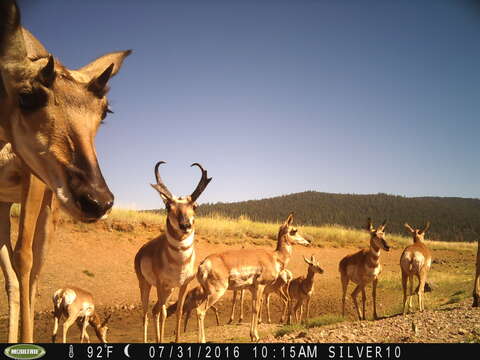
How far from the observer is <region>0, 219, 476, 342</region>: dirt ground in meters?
9.36

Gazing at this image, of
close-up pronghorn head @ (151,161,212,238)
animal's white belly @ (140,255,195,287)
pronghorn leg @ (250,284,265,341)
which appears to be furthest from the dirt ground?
close-up pronghorn head @ (151,161,212,238)

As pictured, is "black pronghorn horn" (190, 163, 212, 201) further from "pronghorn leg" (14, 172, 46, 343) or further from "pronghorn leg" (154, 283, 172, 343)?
"pronghorn leg" (14, 172, 46, 343)

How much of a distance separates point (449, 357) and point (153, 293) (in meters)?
13.5

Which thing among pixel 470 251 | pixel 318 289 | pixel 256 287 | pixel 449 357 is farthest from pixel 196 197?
pixel 470 251

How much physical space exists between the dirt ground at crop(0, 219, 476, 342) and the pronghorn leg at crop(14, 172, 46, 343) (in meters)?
6.17

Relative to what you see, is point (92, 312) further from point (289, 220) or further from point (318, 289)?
point (318, 289)

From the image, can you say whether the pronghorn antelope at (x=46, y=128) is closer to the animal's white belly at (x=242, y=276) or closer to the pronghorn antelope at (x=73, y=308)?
the pronghorn antelope at (x=73, y=308)

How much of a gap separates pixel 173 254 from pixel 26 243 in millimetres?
4757

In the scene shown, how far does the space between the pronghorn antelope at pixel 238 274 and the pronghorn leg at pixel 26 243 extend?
5.46 m

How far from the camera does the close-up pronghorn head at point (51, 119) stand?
1710 mm

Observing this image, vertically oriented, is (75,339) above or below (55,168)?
below

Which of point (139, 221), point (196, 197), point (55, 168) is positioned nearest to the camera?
point (55, 168)

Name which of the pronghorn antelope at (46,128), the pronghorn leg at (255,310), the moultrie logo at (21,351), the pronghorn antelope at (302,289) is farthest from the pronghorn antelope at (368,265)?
the pronghorn antelope at (46,128)

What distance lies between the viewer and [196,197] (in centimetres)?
736
